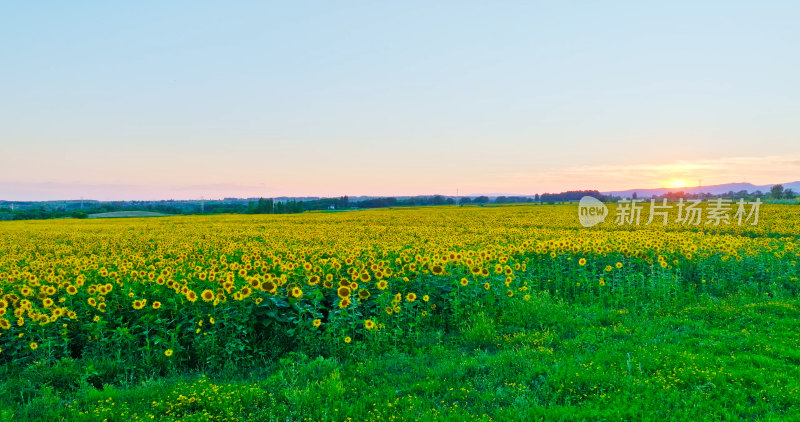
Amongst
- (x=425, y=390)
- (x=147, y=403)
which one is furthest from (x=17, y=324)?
(x=425, y=390)

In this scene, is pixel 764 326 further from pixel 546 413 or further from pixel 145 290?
pixel 145 290

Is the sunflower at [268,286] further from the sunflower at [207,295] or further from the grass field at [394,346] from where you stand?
the sunflower at [207,295]

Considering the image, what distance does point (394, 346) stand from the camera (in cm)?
632

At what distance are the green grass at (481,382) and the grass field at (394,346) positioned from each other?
0.02 m

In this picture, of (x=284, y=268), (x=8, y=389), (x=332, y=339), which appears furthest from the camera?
(x=284, y=268)

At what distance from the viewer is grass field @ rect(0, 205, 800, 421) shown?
4.58m

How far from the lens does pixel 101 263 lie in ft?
34.3

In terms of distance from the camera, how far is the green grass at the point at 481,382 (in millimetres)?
4430

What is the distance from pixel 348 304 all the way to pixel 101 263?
286 inches

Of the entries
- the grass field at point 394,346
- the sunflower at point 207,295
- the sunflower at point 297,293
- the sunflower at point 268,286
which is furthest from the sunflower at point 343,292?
the sunflower at point 207,295

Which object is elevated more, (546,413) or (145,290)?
(145,290)

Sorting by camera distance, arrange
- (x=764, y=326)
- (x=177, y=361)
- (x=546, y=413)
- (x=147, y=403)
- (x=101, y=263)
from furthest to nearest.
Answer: (x=101, y=263), (x=764, y=326), (x=177, y=361), (x=147, y=403), (x=546, y=413)

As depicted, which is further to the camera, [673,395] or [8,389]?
[8,389]

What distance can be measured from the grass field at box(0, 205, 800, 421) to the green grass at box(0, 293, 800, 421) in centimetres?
2
